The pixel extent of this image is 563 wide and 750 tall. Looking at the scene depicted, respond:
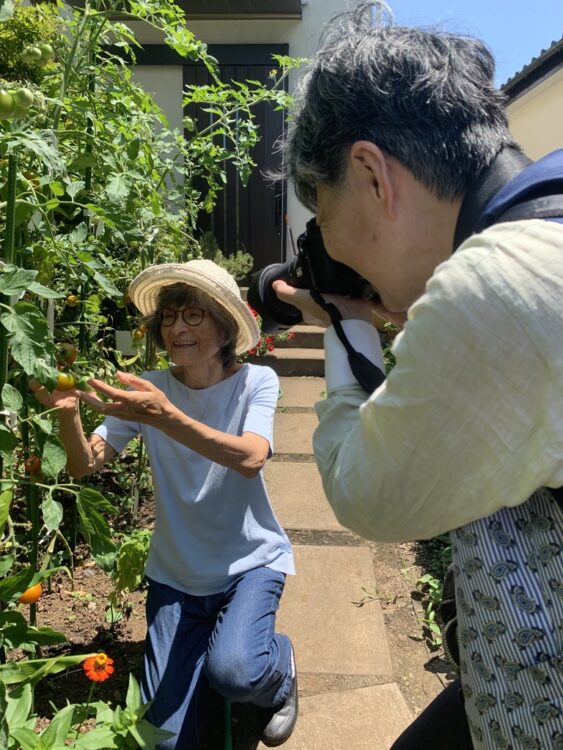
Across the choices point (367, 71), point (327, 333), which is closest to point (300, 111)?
point (367, 71)

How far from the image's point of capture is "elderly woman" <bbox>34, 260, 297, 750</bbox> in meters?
1.76

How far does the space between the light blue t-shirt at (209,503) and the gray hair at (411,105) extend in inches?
44.4

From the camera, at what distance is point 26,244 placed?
142 cm

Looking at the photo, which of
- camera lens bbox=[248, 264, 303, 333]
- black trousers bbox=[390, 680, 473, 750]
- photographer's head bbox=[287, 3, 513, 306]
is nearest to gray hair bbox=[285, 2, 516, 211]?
photographer's head bbox=[287, 3, 513, 306]

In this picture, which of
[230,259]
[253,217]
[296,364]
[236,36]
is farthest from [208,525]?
[236,36]

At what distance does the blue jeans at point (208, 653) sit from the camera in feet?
5.64

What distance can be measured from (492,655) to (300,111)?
0.81m

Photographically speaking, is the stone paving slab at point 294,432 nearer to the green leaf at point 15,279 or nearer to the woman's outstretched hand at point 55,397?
the woman's outstretched hand at point 55,397

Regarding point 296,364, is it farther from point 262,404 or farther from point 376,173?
point 376,173

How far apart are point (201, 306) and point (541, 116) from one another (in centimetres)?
517

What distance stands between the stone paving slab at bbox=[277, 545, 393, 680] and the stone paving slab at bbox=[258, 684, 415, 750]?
9 cm

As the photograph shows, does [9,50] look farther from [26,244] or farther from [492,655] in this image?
[492,655]

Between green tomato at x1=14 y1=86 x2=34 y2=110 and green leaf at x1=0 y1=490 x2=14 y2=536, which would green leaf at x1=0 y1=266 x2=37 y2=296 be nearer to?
green tomato at x1=14 y1=86 x2=34 y2=110

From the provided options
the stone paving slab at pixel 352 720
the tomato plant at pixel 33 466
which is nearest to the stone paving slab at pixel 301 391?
the stone paving slab at pixel 352 720
